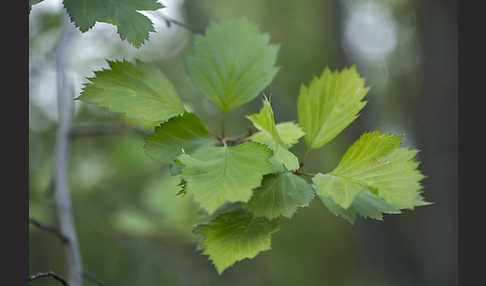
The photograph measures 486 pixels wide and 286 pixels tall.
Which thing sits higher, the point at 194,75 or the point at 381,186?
the point at 194,75

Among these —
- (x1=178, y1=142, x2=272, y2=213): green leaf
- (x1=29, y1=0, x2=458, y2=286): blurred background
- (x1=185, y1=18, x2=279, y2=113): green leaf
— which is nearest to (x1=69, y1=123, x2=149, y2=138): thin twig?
(x1=29, y1=0, x2=458, y2=286): blurred background

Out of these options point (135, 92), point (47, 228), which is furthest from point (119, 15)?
point (47, 228)

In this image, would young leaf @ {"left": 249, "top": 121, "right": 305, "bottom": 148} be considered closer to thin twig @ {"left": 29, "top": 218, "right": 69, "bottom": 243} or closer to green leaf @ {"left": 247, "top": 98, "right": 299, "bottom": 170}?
green leaf @ {"left": 247, "top": 98, "right": 299, "bottom": 170}

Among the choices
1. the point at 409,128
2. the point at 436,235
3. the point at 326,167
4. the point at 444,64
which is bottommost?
the point at 436,235

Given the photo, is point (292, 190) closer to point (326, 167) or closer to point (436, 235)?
point (436, 235)

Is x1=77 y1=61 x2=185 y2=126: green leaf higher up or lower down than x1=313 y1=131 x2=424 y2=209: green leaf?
higher up

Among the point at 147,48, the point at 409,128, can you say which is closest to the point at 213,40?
the point at 409,128
